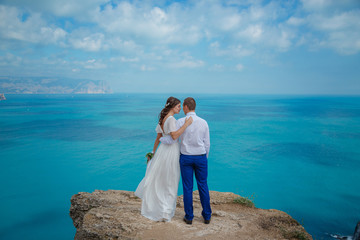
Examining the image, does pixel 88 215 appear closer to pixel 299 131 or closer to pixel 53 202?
pixel 53 202

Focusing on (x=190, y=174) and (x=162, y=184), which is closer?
(x=190, y=174)

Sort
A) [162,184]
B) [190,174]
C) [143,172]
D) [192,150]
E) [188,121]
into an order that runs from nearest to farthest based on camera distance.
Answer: [188,121], [192,150], [190,174], [162,184], [143,172]

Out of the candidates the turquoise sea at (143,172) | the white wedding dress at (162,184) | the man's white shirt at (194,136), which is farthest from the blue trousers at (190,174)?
the turquoise sea at (143,172)

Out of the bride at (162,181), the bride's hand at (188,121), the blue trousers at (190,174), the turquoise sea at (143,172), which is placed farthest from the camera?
the turquoise sea at (143,172)

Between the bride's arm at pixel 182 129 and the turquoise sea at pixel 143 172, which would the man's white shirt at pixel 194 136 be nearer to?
the bride's arm at pixel 182 129

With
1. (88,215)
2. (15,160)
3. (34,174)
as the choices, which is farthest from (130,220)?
(15,160)

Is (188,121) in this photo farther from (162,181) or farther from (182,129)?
(162,181)

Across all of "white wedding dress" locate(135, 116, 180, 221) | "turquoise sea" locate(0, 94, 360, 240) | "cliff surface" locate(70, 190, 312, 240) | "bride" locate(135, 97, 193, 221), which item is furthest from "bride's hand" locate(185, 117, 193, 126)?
"turquoise sea" locate(0, 94, 360, 240)

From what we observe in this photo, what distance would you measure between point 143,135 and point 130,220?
2646 cm

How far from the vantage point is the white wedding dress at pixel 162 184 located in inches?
150

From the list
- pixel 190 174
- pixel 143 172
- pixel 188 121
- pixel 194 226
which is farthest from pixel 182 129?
pixel 143 172

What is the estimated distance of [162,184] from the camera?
12.8ft

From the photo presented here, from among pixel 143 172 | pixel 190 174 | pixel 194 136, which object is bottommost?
pixel 143 172

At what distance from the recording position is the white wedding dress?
3.80 m
